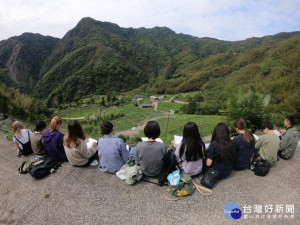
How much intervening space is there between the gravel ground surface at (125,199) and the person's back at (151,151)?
45cm

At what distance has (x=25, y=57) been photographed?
11344 centimetres

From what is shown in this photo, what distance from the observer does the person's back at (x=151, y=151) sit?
346cm

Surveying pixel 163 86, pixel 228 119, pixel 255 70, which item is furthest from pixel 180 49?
pixel 228 119

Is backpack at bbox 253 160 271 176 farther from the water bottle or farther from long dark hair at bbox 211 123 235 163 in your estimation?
the water bottle

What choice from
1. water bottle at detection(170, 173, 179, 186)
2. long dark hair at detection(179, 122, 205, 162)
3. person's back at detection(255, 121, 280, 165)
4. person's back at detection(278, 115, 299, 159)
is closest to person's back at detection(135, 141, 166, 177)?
water bottle at detection(170, 173, 179, 186)

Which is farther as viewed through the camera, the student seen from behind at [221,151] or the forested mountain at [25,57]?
the forested mountain at [25,57]

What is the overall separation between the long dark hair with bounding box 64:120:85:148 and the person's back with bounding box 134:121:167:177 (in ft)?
4.63

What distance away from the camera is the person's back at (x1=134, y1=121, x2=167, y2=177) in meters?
3.46

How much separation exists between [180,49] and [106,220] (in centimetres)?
15276

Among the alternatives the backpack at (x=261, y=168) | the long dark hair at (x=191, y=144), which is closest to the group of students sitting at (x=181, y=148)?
the long dark hair at (x=191, y=144)

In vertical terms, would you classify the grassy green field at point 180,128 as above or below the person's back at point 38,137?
below

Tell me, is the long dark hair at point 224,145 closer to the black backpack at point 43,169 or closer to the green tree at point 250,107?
the black backpack at point 43,169

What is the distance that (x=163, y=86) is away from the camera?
261 ft

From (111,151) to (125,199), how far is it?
1.01m
